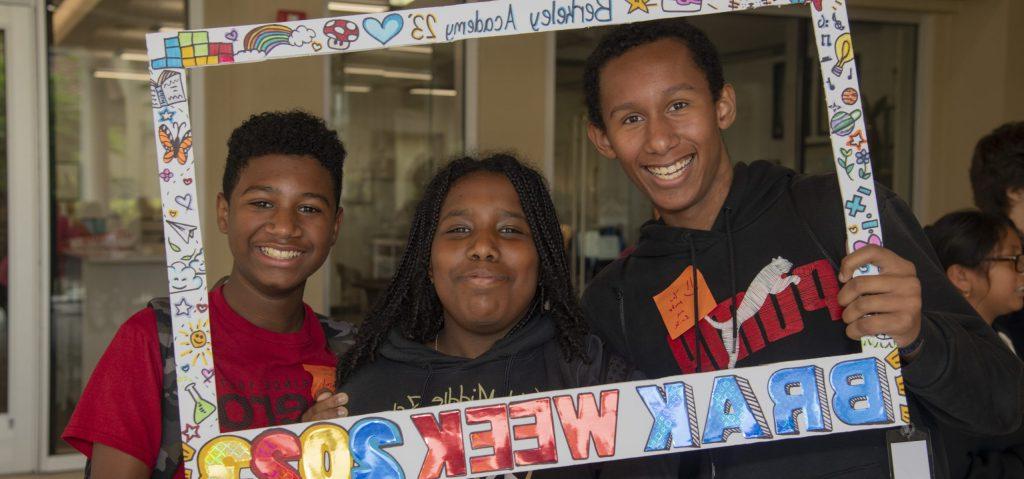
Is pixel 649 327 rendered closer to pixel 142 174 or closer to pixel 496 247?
pixel 496 247

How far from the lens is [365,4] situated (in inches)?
209

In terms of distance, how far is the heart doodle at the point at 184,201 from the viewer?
5.15 feet

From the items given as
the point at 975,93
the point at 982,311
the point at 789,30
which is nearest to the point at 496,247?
the point at 982,311

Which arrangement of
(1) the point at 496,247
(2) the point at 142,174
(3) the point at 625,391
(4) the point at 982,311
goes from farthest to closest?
1. (2) the point at 142,174
2. (4) the point at 982,311
3. (1) the point at 496,247
4. (3) the point at 625,391

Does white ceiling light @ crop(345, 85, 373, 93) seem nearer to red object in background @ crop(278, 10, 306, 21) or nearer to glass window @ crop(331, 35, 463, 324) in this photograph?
glass window @ crop(331, 35, 463, 324)

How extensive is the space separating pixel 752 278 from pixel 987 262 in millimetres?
1529

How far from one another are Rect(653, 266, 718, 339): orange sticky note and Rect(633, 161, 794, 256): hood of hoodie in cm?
7

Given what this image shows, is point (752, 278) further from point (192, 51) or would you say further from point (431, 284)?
point (192, 51)

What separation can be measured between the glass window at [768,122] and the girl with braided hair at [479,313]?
12.7 ft

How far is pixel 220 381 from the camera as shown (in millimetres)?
1877

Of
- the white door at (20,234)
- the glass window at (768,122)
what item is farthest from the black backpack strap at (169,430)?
the glass window at (768,122)

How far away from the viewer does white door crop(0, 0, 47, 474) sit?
489 cm

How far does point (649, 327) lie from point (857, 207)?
1.57 feet

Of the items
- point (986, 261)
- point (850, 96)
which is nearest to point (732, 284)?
point (850, 96)
